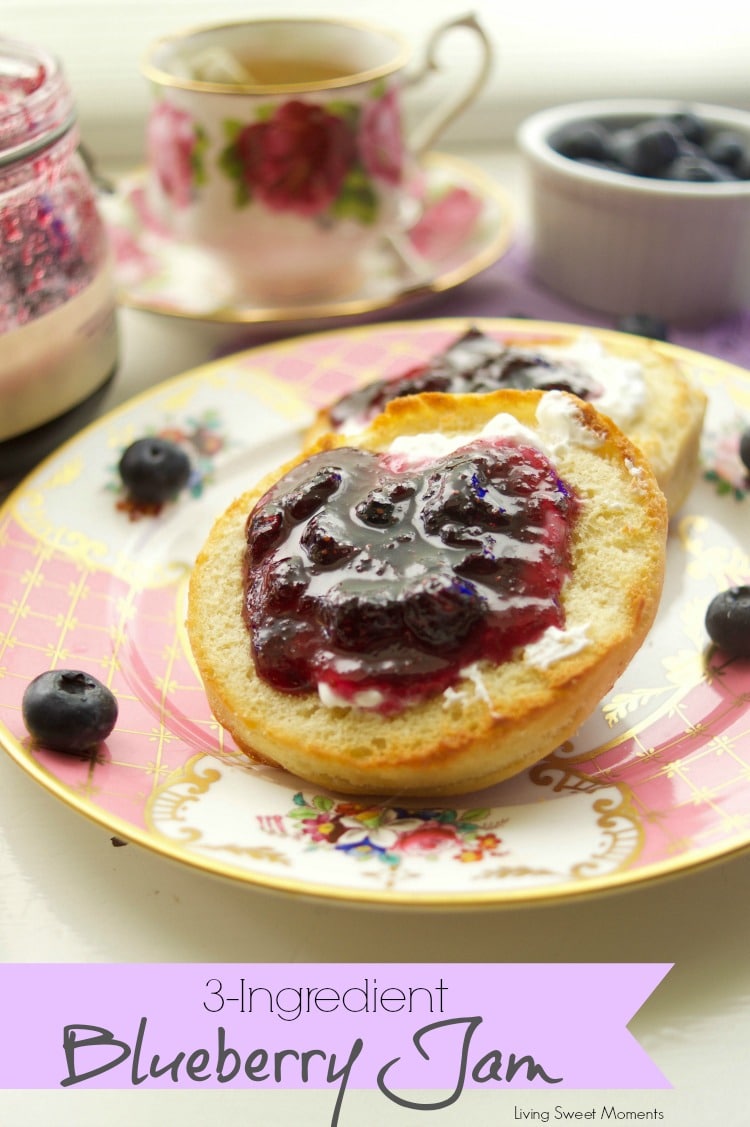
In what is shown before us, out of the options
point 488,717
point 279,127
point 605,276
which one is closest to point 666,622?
point 488,717

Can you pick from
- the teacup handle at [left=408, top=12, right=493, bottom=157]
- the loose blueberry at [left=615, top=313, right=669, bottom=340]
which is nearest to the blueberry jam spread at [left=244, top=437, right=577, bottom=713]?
the loose blueberry at [left=615, top=313, right=669, bottom=340]

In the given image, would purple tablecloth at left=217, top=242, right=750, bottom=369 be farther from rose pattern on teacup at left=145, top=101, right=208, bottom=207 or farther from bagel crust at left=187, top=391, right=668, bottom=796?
bagel crust at left=187, top=391, right=668, bottom=796

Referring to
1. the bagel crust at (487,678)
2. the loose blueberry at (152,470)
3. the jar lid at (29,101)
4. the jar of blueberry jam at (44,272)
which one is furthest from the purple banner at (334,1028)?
the jar lid at (29,101)

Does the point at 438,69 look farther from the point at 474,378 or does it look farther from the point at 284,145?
the point at 474,378

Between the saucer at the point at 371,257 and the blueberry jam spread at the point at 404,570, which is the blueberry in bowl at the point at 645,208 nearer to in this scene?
the saucer at the point at 371,257

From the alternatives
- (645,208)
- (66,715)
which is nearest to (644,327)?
(645,208)
